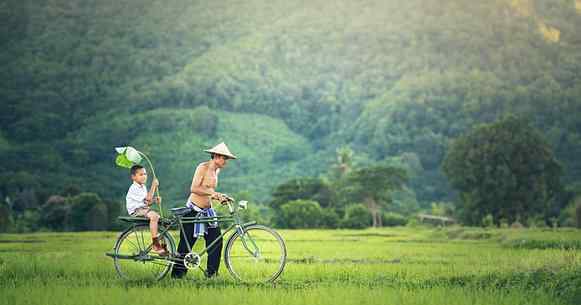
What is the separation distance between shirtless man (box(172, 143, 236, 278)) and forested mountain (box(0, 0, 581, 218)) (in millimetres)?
67660

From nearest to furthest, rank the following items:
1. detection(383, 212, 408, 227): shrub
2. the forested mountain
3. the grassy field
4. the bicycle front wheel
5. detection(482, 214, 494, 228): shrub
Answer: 1. the grassy field
2. the bicycle front wheel
3. detection(482, 214, 494, 228): shrub
4. detection(383, 212, 408, 227): shrub
5. the forested mountain

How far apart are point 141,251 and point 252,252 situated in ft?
5.00

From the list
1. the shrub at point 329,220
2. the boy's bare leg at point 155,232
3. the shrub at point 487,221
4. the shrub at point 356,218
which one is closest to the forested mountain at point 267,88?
the shrub at point 356,218

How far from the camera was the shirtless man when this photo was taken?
992cm

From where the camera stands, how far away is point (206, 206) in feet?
33.2

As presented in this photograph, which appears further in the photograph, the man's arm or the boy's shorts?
the boy's shorts

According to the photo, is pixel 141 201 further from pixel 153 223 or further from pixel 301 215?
pixel 301 215

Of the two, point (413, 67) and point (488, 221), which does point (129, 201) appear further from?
point (413, 67)

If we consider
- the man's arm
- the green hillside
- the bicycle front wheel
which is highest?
the green hillside

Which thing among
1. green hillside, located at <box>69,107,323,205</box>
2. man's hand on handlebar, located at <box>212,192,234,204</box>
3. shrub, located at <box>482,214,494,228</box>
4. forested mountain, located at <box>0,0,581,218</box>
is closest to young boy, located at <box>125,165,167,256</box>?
man's hand on handlebar, located at <box>212,192,234,204</box>

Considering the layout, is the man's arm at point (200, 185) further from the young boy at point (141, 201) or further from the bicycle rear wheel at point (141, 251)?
the bicycle rear wheel at point (141, 251)

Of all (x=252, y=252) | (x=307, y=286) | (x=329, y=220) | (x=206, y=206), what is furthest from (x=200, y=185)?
(x=329, y=220)

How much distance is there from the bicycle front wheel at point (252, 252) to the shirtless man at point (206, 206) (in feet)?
1.02

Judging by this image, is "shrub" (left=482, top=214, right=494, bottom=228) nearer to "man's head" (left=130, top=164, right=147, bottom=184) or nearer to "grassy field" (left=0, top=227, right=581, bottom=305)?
"grassy field" (left=0, top=227, right=581, bottom=305)
